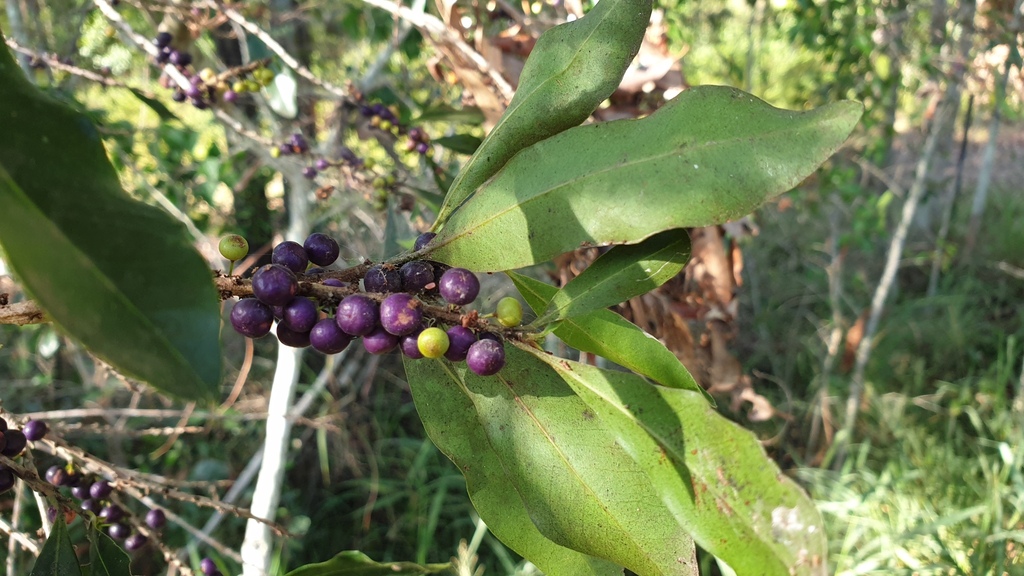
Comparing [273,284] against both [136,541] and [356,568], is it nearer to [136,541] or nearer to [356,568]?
[356,568]

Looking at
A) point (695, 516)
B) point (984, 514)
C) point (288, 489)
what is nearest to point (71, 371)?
point (288, 489)

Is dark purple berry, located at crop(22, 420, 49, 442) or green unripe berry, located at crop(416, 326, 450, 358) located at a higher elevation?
green unripe berry, located at crop(416, 326, 450, 358)

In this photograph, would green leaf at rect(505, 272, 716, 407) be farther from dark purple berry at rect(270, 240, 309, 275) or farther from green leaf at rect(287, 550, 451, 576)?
green leaf at rect(287, 550, 451, 576)

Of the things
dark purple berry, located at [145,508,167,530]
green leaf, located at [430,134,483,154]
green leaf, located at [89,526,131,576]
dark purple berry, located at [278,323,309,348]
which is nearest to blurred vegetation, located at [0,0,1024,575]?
green leaf, located at [430,134,483,154]

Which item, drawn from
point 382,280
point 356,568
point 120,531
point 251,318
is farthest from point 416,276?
point 120,531

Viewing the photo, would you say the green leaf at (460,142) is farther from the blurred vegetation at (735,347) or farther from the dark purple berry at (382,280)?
the dark purple berry at (382,280)

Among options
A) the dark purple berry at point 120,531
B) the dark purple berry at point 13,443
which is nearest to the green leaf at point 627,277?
the dark purple berry at point 13,443
